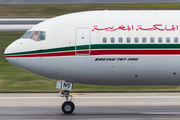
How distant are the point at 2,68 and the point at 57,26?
1162 centimetres

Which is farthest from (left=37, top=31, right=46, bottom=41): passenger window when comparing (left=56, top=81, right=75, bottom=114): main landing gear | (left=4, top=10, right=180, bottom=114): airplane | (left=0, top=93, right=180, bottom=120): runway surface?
(left=0, top=93, right=180, bottom=120): runway surface

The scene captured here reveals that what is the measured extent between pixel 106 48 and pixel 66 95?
2.52m

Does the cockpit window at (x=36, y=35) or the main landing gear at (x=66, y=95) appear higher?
the cockpit window at (x=36, y=35)

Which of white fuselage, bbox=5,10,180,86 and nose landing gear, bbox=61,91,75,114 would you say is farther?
nose landing gear, bbox=61,91,75,114

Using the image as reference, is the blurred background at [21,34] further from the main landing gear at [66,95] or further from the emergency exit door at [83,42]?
the emergency exit door at [83,42]

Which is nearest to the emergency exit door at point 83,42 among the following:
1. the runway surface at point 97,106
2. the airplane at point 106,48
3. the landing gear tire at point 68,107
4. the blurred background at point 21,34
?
the airplane at point 106,48

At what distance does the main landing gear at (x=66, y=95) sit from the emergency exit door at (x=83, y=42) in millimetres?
1469

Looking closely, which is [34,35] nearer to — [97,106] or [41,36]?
[41,36]

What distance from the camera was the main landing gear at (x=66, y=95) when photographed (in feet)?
49.2

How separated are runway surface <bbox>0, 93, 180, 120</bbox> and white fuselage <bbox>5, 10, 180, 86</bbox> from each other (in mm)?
1422

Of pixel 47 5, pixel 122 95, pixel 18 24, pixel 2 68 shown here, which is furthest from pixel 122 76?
pixel 47 5

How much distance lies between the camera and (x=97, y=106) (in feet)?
54.4

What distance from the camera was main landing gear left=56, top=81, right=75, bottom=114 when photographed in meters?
15.0

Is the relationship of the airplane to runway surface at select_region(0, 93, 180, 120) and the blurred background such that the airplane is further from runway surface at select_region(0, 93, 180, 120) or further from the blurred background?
the blurred background
